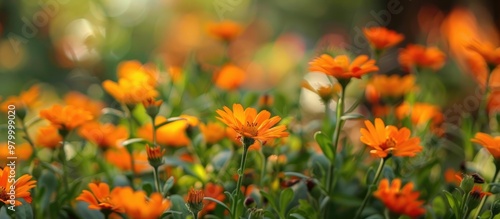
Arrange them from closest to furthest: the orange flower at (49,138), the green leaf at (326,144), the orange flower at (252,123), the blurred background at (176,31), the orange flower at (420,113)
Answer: the orange flower at (252,123) < the green leaf at (326,144) < the orange flower at (49,138) < the orange flower at (420,113) < the blurred background at (176,31)

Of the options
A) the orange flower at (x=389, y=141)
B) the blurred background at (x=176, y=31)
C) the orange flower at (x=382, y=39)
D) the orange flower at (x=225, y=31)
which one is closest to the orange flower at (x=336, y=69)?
the orange flower at (x=389, y=141)

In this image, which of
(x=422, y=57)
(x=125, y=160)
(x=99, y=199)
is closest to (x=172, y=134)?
(x=125, y=160)

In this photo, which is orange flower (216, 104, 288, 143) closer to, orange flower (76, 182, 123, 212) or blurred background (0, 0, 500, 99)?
orange flower (76, 182, 123, 212)

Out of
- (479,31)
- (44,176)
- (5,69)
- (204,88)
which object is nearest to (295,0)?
(479,31)

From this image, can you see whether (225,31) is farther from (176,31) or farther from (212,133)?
(176,31)

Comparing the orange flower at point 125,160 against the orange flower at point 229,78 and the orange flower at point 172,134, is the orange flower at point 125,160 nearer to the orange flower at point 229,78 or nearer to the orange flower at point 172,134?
the orange flower at point 172,134

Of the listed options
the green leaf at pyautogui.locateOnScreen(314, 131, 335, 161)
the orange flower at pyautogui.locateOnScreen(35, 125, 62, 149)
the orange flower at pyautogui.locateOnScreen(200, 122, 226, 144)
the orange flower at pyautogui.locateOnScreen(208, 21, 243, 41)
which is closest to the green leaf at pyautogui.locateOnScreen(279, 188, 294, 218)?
the green leaf at pyautogui.locateOnScreen(314, 131, 335, 161)

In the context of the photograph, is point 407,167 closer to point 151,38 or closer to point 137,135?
point 137,135

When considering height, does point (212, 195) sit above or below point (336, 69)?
below
